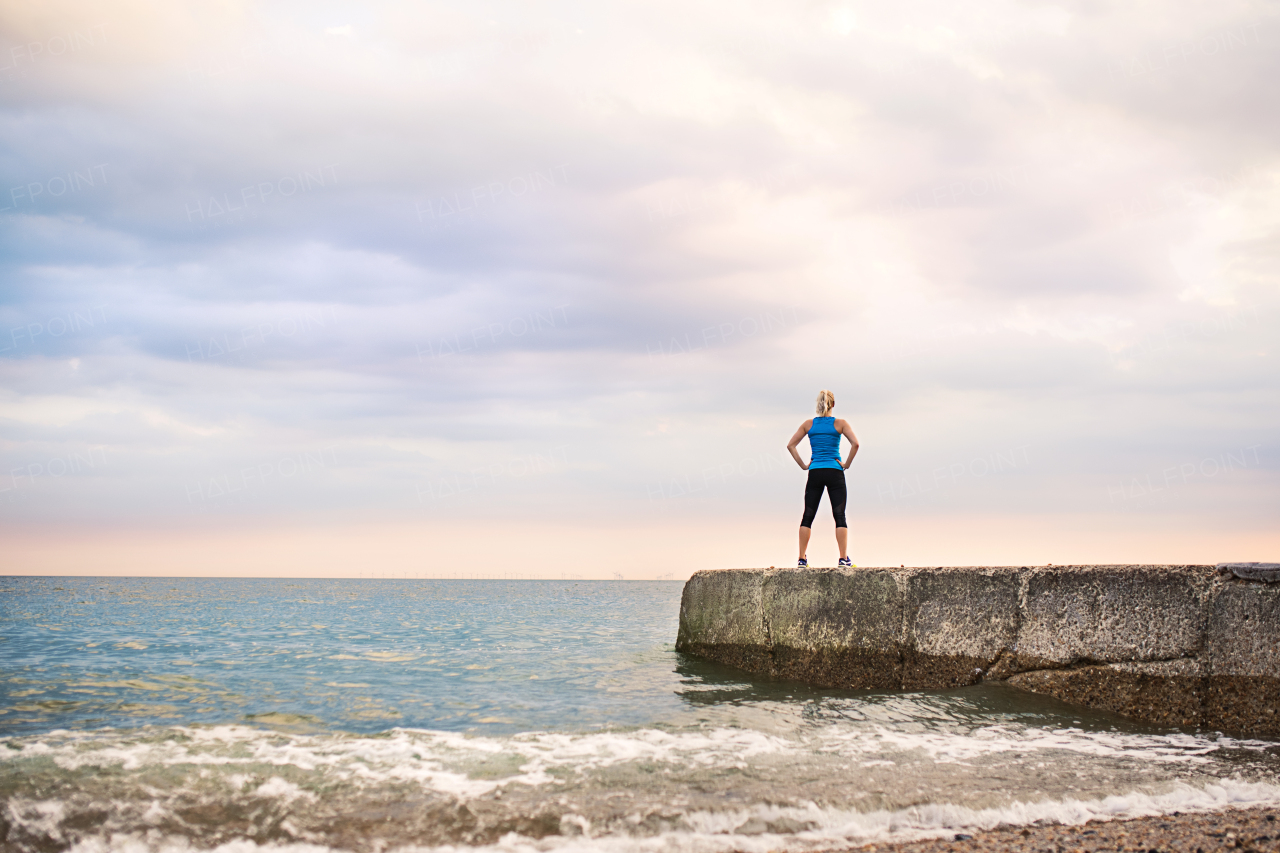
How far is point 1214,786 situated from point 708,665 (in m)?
4.63

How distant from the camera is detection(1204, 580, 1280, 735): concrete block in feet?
17.3

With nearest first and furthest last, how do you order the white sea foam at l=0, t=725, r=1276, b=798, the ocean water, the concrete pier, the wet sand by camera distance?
the wet sand, the ocean water, the white sea foam at l=0, t=725, r=1276, b=798, the concrete pier

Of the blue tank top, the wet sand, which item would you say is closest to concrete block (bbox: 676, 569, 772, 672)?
the blue tank top

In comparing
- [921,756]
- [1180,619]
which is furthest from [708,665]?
[1180,619]

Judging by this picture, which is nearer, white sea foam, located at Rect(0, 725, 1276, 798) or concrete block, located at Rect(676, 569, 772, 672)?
white sea foam, located at Rect(0, 725, 1276, 798)

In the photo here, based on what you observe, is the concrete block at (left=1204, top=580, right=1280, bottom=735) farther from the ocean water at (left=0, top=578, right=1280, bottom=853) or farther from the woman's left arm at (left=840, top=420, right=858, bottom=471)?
the woman's left arm at (left=840, top=420, right=858, bottom=471)

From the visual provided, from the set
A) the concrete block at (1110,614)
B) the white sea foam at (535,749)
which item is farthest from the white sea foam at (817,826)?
the concrete block at (1110,614)

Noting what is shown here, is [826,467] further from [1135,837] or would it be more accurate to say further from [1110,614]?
[1135,837]

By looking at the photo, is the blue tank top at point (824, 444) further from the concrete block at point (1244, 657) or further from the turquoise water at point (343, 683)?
the concrete block at point (1244, 657)

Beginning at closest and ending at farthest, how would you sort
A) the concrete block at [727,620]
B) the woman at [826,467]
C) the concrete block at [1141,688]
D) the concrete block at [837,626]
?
the concrete block at [1141,688]
the concrete block at [837,626]
the concrete block at [727,620]
the woman at [826,467]

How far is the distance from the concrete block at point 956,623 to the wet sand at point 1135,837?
2.33m

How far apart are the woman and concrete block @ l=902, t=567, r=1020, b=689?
155cm

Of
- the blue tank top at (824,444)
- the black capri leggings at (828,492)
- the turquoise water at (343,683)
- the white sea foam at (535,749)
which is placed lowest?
the turquoise water at (343,683)

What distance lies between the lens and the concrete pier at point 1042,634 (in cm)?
541
